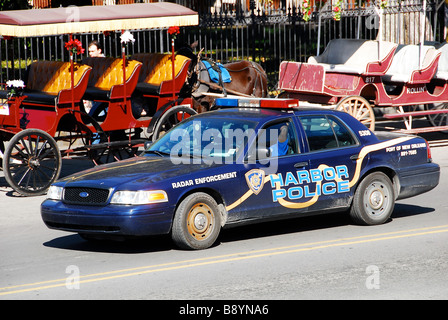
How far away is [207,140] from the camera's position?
9188mm

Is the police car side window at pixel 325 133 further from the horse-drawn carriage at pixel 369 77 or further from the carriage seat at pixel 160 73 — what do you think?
the horse-drawn carriage at pixel 369 77

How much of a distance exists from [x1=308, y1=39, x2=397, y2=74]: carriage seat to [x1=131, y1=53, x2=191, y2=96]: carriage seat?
11.6ft

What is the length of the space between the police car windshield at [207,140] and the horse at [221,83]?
6.22 metres

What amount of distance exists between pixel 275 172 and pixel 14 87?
17.7ft

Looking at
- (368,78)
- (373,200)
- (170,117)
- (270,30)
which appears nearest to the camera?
(373,200)

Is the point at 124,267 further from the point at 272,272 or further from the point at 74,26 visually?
the point at 74,26

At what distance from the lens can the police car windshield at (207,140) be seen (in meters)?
8.92

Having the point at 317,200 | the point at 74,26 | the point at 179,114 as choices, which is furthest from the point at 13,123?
the point at 317,200

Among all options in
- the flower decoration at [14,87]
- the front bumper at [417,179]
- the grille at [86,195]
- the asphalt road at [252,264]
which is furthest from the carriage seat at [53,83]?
the front bumper at [417,179]

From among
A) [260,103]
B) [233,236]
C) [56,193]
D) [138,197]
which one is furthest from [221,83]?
[138,197]

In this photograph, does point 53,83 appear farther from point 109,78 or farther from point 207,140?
point 207,140

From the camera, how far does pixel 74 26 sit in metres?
12.9

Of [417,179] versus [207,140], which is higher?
[207,140]
